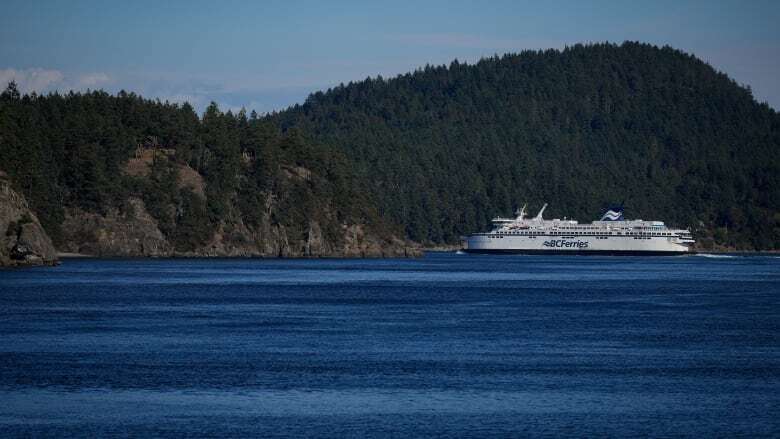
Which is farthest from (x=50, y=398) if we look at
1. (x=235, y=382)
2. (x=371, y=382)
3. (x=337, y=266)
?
(x=337, y=266)

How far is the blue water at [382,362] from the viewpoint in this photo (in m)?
38.3

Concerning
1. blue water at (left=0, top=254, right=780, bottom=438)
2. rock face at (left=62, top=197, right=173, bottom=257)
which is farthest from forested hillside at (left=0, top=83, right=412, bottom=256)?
blue water at (left=0, top=254, right=780, bottom=438)

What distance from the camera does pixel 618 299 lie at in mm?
91500

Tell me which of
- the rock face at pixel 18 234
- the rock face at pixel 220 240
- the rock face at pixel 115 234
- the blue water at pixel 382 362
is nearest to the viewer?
the blue water at pixel 382 362

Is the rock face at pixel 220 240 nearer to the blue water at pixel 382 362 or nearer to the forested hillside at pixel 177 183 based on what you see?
the forested hillside at pixel 177 183

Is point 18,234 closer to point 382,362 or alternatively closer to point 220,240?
point 220,240

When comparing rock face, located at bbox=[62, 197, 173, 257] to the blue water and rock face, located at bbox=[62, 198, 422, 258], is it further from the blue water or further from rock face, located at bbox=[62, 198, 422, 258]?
the blue water

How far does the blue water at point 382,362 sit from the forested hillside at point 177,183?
180ft

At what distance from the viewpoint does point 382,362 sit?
51438 millimetres

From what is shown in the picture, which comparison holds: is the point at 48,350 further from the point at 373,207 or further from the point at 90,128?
the point at 373,207

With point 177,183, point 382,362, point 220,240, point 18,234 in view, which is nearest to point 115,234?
point 177,183

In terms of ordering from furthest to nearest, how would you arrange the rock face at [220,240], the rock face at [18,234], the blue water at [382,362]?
the rock face at [220,240] < the rock face at [18,234] < the blue water at [382,362]

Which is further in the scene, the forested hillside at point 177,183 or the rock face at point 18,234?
the forested hillside at point 177,183

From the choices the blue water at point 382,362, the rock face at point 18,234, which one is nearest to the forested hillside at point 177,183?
the rock face at point 18,234
